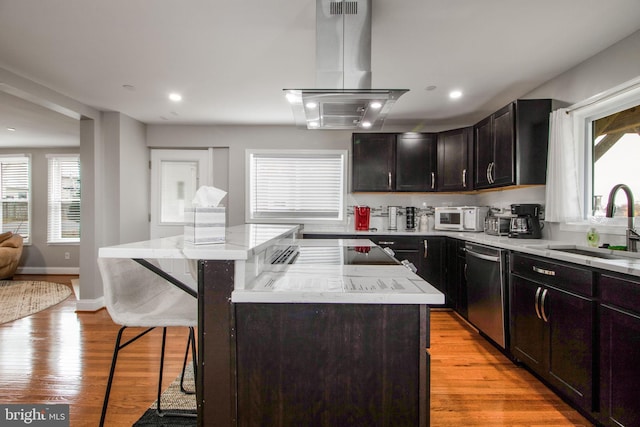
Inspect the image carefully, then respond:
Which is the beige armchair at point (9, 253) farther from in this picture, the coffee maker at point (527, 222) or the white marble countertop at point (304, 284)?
the coffee maker at point (527, 222)

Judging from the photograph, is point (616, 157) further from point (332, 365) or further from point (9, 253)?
point (9, 253)

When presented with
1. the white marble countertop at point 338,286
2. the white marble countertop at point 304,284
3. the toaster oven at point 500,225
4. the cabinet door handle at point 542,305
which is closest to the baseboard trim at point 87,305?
the white marble countertop at point 304,284

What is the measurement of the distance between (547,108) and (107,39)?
3541 mm

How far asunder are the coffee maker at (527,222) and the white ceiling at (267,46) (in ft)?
3.79

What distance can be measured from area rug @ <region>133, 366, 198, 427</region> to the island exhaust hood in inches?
75.4

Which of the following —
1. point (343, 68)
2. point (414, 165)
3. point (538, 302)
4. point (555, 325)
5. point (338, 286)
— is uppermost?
point (343, 68)

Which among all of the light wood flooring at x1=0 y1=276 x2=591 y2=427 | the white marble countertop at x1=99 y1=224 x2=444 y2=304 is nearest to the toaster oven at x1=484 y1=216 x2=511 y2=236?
the light wood flooring at x1=0 y1=276 x2=591 y2=427

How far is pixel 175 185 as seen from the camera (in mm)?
4691

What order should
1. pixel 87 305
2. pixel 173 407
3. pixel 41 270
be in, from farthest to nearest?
pixel 41 270 < pixel 87 305 < pixel 173 407

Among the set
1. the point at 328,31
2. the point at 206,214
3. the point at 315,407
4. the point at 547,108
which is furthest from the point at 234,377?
the point at 547,108

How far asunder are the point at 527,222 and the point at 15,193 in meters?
8.08

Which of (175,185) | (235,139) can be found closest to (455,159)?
(235,139)

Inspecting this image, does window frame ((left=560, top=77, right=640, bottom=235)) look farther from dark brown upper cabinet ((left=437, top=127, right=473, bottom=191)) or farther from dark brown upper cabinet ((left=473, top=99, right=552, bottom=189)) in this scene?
dark brown upper cabinet ((left=437, top=127, right=473, bottom=191))

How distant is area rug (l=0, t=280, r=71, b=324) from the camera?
3.76 m
